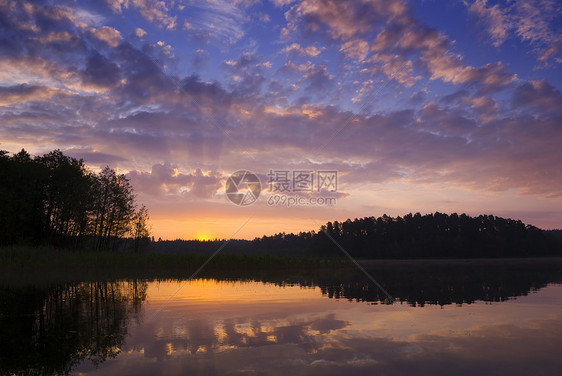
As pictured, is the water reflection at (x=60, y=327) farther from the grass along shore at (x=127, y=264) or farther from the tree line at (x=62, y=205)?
the tree line at (x=62, y=205)

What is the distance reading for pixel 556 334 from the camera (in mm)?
12734

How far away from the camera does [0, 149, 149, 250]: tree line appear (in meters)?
55.3

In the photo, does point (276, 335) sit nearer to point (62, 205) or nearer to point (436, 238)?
point (62, 205)

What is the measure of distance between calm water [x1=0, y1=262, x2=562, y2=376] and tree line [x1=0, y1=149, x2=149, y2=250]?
4020 cm

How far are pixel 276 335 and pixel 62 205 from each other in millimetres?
56779

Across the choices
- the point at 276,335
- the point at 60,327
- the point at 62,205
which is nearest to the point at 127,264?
the point at 62,205

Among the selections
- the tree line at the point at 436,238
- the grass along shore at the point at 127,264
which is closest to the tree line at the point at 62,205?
the grass along shore at the point at 127,264

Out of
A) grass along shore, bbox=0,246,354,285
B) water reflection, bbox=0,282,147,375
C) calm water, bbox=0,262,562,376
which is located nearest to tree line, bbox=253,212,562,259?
grass along shore, bbox=0,246,354,285

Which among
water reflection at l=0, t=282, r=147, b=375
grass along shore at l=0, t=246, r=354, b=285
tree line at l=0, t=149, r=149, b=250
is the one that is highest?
tree line at l=0, t=149, r=149, b=250

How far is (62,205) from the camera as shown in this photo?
59.2 meters

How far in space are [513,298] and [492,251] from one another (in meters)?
128

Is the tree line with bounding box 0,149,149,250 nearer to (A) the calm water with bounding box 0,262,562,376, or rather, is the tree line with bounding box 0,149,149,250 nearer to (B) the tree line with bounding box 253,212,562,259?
(A) the calm water with bounding box 0,262,562,376

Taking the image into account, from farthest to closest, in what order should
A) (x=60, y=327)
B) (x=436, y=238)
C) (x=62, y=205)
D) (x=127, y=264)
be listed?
1. (x=436, y=238)
2. (x=62, y=205)
3. (x=127, y=264)
4. (x=60, y=327)

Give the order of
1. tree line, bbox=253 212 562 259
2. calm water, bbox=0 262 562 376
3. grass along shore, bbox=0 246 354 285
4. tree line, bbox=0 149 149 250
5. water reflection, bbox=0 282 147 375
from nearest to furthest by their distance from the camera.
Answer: calm water, bbox=0 262 562 376
water reflection, bbox=0 282 147 375
grass along shore, bbox=0 246 354 285
tree line, bbox=0 149 149 250
tree line, bbox=253 212 562 259
